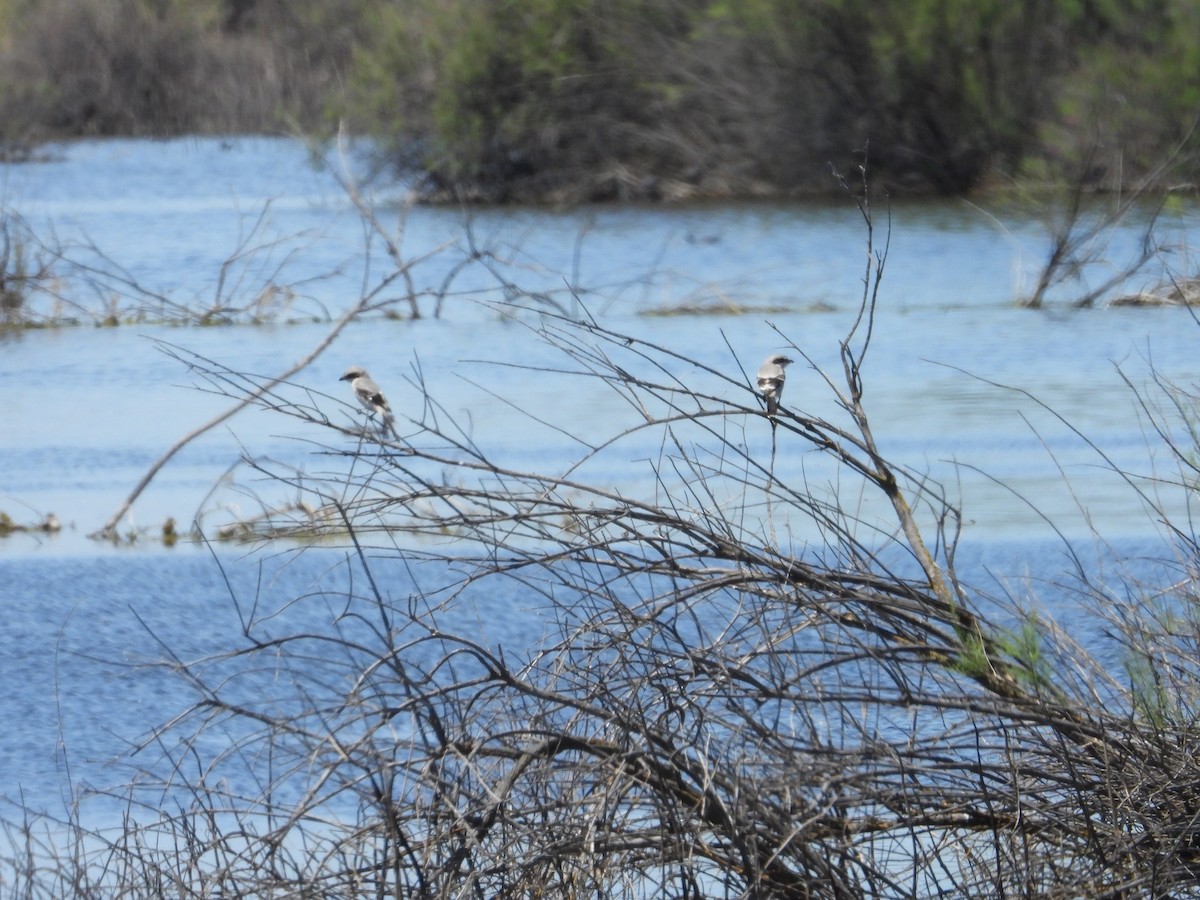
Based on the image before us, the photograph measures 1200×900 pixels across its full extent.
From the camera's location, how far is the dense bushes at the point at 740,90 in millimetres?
23281

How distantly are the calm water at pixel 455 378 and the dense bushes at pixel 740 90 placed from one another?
1.81 meters

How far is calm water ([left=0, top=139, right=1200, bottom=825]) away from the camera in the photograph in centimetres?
727

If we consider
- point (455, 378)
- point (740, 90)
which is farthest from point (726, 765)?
point (740, 90)

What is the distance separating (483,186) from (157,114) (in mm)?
12115

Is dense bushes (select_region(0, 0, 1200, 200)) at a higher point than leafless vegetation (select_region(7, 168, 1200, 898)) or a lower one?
lower

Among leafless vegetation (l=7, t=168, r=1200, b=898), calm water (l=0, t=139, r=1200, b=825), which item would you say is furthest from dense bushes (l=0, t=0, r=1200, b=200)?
leafless vegetation (l=7, t=168, r=1200, b=898)

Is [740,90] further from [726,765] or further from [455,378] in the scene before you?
[726,765]

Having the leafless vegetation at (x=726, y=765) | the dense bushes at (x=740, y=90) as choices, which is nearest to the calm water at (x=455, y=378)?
the leafless vegetation at (x=726, y=765)

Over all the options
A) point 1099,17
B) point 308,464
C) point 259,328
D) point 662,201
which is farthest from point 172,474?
point 1099,17

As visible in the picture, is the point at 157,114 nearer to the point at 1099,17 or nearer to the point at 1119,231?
the point at 1099,17

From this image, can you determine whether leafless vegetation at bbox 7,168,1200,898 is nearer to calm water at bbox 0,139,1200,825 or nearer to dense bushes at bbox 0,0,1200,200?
calm water at bbox 0,139,1200,825

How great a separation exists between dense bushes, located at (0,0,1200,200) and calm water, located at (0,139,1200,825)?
181 cm

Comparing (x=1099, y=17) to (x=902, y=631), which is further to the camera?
(x=1099, y=17)

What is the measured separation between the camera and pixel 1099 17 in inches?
934
